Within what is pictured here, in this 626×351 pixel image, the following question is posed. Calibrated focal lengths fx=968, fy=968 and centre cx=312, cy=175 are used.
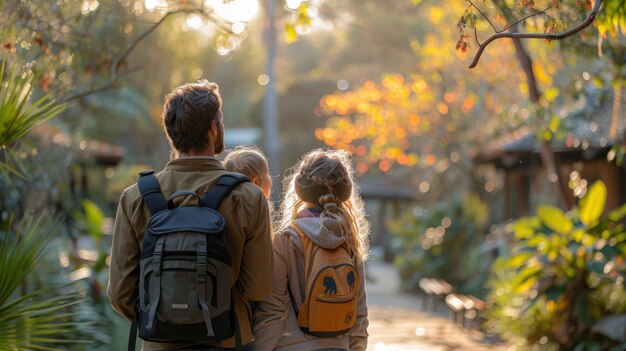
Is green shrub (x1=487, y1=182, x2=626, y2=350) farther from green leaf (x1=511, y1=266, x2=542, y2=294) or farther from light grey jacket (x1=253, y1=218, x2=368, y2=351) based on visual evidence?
light grey jacket (x1=253, y1=218, x2=368, y2=351)

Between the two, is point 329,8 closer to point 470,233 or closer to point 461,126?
point 461,126

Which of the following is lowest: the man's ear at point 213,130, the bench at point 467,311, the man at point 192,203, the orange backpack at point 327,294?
the bench at point 467,311

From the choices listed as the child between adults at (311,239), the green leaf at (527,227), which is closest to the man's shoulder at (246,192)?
the child between adults at (311,239)

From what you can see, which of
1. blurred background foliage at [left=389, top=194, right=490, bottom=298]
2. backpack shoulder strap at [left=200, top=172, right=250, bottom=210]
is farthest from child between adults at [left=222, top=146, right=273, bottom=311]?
blurred background foliage at [left=389, top=194, right=490, bottom=298]

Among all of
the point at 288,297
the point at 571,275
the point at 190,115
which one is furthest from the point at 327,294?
the point at 571,275

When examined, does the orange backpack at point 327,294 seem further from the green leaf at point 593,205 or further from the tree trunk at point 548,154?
the green leaf at point 593,205

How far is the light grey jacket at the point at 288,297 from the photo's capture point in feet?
12.3

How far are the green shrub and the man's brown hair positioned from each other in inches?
275

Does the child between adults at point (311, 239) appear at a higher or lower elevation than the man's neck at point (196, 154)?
lower

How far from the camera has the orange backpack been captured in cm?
376

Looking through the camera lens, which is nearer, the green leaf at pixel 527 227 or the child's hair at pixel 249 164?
the child's hair at pixel 249 164

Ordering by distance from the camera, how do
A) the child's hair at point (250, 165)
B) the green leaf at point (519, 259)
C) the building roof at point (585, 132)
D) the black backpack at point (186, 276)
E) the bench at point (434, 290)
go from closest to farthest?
the black backpack at point (186, 276), the child's hair at point (250, 165), the green leaf at point (519, 259), the building roof at point (585, 132), the bench at point (434, 290)

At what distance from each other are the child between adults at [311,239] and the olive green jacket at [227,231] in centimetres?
22

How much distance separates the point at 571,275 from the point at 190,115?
735 cm
